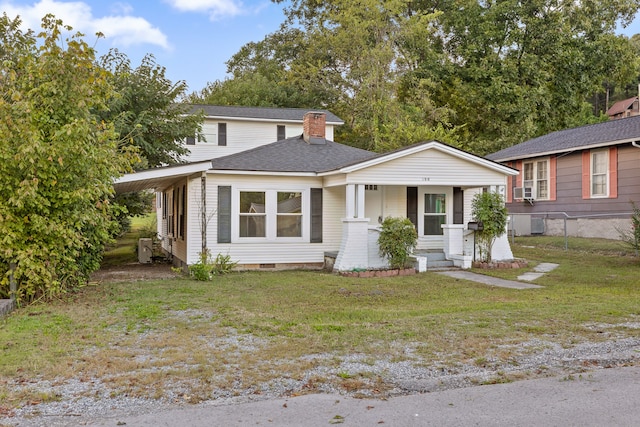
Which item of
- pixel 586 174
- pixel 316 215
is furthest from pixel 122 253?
pixel 586 174

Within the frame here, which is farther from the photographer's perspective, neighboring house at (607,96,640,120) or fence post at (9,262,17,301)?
neighboring house at (607,96,640,120)

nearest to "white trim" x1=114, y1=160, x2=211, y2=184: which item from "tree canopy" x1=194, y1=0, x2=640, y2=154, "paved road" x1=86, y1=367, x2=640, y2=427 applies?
"paved road" x1=86, y1=367, x2=640, y2=427

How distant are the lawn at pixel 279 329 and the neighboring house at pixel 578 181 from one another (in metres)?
7.53

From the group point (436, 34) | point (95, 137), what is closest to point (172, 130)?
point (95, 137)

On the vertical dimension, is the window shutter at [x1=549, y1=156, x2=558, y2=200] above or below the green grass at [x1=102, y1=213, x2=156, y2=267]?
above

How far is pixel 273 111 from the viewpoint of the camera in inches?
1064

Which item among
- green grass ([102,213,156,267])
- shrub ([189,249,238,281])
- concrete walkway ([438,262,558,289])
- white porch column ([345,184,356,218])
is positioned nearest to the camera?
concrete walkway ([438,262,558,289])

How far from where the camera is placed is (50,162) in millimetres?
8469

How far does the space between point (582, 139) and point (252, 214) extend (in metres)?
12.8

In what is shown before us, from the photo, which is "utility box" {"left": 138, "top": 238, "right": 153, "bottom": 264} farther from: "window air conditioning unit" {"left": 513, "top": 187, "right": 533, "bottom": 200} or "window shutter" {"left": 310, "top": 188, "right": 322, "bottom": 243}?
"window air conditioning unit" {"left": 513, "top": 187, "right": 533, "bottom": 200}

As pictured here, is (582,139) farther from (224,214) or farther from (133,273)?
(133,273)

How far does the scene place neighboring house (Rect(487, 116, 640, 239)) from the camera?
58.0 ft

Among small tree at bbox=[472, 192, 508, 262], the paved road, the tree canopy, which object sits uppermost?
the tree canopy

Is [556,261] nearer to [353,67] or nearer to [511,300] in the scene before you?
[511,300]
